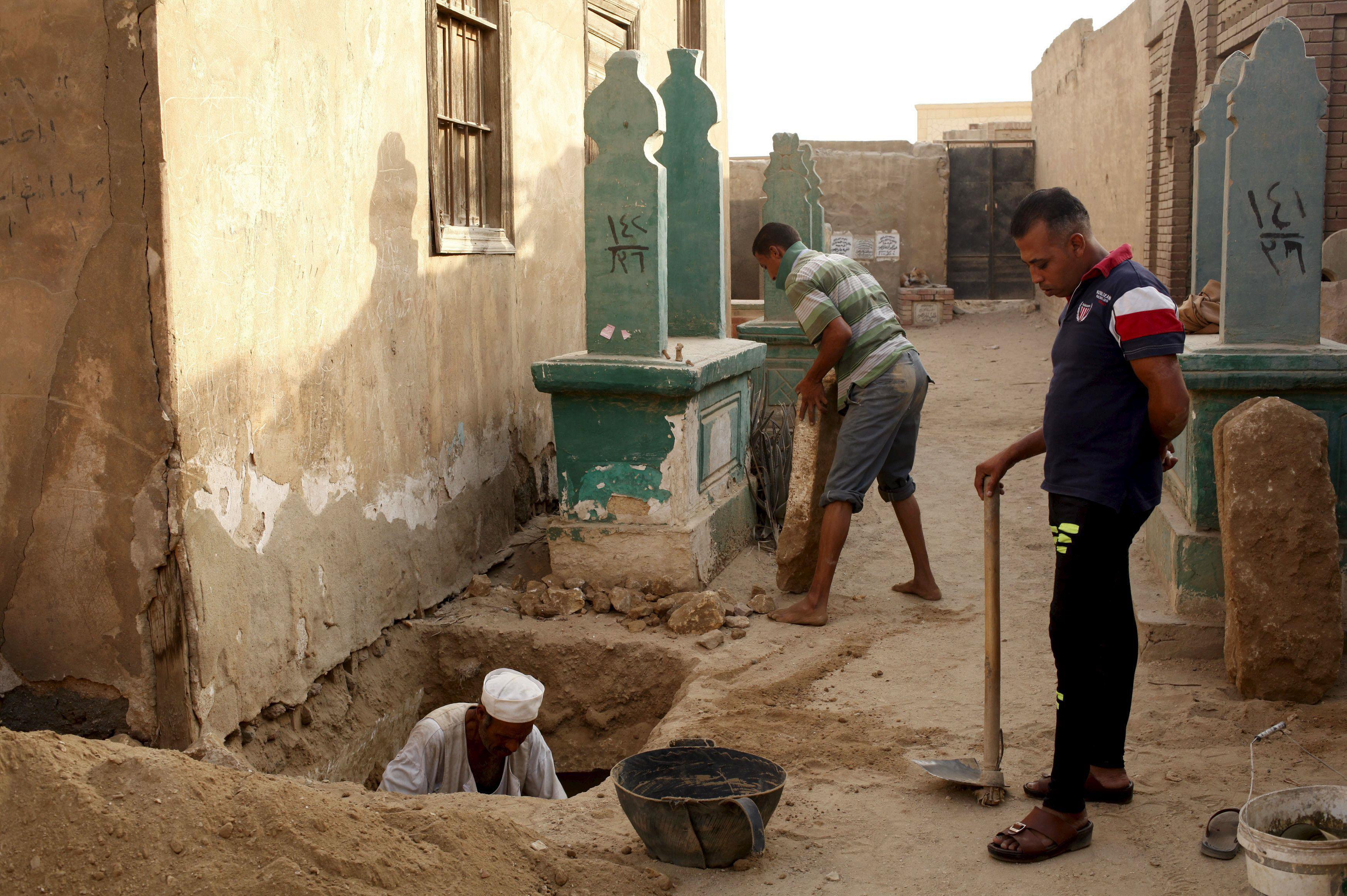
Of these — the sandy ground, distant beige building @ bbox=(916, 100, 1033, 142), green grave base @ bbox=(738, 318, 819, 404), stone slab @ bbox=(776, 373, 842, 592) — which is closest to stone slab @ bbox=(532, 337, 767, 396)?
stone slab @ bbox=(776, 373, 842, 592)

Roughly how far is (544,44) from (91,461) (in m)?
4.32

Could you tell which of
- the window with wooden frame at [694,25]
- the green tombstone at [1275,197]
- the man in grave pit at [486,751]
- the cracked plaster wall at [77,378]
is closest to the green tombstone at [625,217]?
the man in grave pit at [486,751]

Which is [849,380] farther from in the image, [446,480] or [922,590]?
[446,480]

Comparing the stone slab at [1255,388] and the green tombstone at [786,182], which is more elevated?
the green tombstone at [786,182]

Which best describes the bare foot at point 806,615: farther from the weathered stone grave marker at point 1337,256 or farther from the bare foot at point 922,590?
the weathered stone grave marker at point 1337,256

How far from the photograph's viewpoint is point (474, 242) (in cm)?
598

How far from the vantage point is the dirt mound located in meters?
2.61

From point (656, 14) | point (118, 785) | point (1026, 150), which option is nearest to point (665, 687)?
point (118, 785)

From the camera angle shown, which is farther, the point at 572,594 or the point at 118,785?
the point at 572,594

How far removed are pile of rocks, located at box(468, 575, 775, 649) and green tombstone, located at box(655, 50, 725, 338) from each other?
2.20m

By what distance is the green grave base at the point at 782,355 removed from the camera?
32.2 feet

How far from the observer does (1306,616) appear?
13.4 feet

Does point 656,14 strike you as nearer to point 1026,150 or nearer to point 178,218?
point 178,218

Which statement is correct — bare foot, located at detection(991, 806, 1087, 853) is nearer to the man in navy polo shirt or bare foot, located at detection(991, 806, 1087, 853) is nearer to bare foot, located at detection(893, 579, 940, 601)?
the man in navy polo shirt
